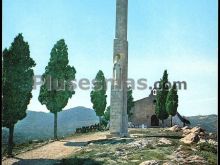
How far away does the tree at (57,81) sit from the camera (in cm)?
3306

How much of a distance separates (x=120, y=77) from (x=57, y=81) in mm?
7903

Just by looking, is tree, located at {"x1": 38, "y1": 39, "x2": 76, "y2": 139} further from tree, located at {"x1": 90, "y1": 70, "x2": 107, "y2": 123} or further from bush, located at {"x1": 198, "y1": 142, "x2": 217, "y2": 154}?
bush, located at {"x1": 198, "y1": 142, "x2": 217, "y2": 154}

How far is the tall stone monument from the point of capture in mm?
29094

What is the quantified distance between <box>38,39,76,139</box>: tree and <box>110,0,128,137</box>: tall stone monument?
259 inches

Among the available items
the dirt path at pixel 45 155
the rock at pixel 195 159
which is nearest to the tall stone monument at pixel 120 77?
the dirt path at pixel 45 155

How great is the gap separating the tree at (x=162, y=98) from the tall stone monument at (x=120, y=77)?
19431mm

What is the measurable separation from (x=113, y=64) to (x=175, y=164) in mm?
13788

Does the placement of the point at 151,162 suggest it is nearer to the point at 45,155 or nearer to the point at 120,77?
→ the point at 45,155

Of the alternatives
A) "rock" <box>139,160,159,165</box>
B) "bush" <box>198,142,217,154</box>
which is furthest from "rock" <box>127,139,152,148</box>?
"rock" <box>139,160,159,165</box>

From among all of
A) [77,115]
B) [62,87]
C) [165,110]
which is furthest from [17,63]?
[77,115]

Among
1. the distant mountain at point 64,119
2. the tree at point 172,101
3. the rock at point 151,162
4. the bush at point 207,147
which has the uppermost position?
→ the tree at point 172,101

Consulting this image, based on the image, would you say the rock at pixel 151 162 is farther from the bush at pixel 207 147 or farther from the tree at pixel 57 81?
the tree at pixel 57 81

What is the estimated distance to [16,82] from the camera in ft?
84.6

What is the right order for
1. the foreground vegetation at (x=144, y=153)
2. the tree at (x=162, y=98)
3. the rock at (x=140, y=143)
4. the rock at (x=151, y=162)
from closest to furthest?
the rock at (x=151, y=162)
the foreground vegetation at (x=144, y=153)
the rock at (x=140, y=143)
the tree at (x=162, y=98)
